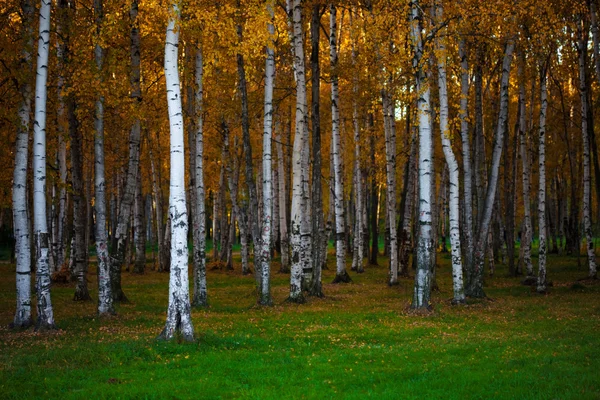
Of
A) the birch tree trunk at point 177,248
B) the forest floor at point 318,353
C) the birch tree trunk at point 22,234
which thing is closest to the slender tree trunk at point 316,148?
the forest floor at point 318,353

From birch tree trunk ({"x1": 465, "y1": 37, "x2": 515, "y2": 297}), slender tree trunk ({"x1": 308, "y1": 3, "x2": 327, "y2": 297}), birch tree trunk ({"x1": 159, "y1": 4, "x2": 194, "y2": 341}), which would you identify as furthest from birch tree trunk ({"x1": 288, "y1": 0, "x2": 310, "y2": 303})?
birch tree trunk ({"x1": 159, "y1": 4, "x2": 194, "y2": 341})

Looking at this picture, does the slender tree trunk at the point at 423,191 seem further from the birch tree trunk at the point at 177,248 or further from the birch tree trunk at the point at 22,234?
the birch tree trunk at the point at 22,234

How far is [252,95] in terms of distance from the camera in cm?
2544

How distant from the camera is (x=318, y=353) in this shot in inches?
473

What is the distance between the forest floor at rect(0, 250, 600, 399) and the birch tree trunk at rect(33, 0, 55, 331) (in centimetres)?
60

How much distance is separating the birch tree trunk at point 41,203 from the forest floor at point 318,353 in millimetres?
600

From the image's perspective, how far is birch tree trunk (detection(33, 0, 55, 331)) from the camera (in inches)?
567

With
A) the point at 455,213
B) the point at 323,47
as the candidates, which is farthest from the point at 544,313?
the point at 323,47

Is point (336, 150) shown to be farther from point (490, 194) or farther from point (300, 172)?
point (490, 194)

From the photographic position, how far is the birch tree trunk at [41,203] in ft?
47.3

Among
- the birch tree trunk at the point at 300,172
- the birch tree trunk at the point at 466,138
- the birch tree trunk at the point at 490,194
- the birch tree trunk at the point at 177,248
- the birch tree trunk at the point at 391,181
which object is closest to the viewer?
the birch tree trunk at the point at 177,248

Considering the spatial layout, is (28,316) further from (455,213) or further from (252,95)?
(252,95)

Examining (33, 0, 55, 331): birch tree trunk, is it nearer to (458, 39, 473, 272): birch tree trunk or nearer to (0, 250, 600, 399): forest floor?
(0, 250, 600, 399): forest floor

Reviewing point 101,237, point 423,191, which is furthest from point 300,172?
point 101,237
